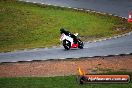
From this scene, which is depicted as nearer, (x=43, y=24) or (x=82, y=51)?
(x=82, y=51)

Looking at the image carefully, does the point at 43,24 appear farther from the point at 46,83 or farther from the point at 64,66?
the point at 46,83

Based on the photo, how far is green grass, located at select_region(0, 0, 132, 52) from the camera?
30219 millimetres

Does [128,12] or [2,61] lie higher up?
[128,12]

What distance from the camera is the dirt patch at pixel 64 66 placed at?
69.5 feet

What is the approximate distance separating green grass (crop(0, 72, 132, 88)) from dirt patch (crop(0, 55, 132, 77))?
83cm

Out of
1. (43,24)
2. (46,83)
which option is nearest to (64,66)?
(46,83)

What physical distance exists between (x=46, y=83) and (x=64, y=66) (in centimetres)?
298

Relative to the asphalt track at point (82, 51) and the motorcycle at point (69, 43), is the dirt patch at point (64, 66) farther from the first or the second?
the motorcycle at point (69, 43)

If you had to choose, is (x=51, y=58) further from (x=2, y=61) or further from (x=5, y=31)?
(x=5, y=31)

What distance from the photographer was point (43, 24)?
3516cm

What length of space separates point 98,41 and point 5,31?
988 centimetres

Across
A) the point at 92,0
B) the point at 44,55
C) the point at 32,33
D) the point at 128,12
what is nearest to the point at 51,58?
the point at 44,55

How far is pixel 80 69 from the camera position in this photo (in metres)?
21.2

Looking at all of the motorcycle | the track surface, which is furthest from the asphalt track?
the track surface
